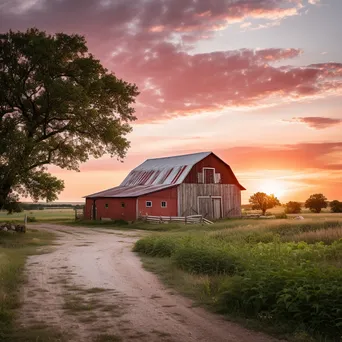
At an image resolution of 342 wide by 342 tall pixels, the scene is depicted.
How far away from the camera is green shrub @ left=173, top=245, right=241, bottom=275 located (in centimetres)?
1319

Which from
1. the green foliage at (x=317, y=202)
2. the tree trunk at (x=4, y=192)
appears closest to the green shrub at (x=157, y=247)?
the tree trunk at (x=4, y=192)

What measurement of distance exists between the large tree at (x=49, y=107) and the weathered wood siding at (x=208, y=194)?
17291 mm

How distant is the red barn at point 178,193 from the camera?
46.0 m

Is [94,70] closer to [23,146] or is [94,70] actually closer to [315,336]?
[23,146]

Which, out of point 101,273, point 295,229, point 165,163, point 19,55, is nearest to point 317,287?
point 101,273

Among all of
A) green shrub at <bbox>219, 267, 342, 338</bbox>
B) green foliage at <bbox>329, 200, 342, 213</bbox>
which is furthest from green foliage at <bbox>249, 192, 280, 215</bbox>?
green shrub at <bbox>219, 267, 342, 338</bbox>

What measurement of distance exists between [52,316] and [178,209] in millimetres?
37624

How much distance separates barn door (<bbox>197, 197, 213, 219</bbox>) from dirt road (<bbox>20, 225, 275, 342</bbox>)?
109 ft

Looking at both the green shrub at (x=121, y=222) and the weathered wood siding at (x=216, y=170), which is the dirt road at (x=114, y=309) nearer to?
the green shrub at (x=121, y=222)

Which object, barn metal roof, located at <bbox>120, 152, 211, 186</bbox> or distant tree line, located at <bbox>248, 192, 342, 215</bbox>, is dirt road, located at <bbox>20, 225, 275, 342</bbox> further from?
distant tree line, located at <bbox>248, 192, 342, 215</bbox>

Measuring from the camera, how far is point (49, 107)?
28.5 metres

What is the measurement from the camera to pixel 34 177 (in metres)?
→ 30.1

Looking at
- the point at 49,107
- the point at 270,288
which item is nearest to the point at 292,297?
the point at 270,288

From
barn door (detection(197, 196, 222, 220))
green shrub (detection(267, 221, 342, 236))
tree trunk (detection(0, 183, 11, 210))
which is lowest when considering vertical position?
green shrub (detection(267, 221, 342, 236))
